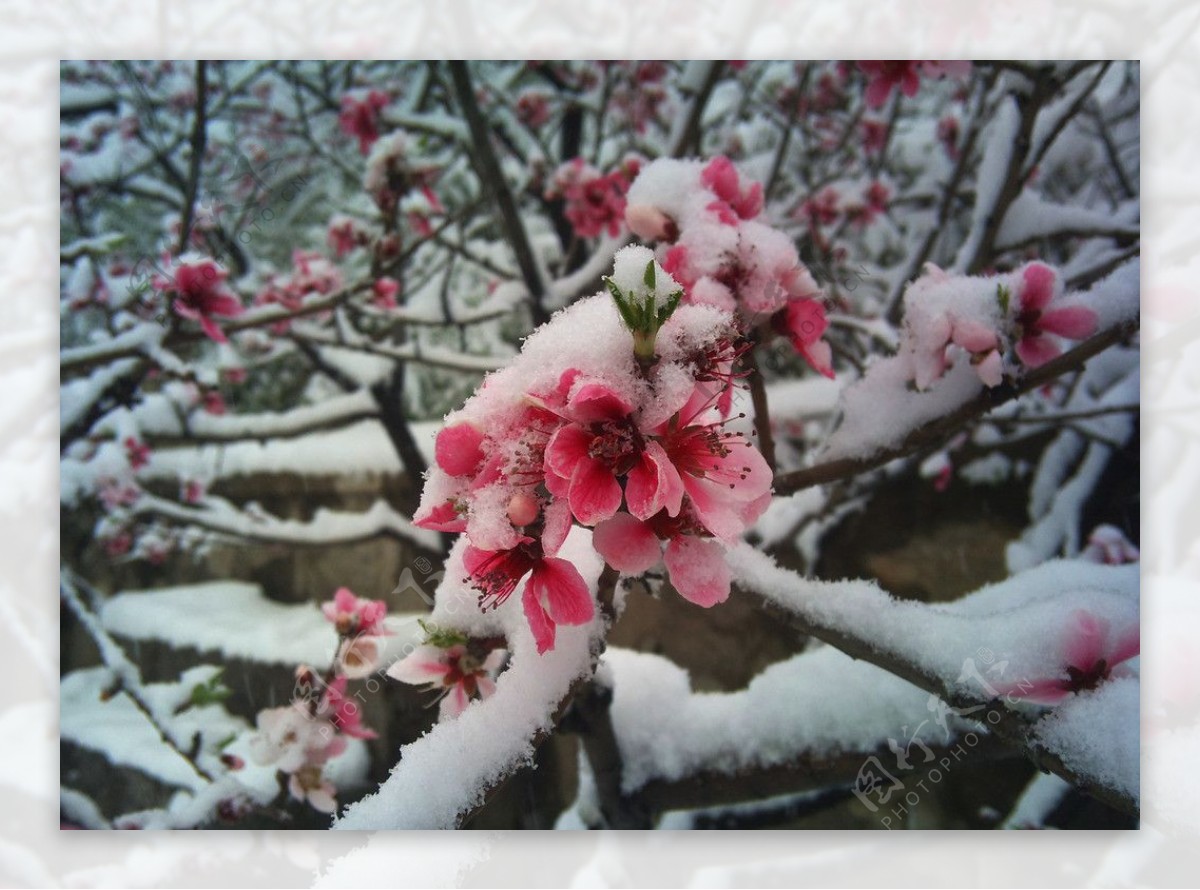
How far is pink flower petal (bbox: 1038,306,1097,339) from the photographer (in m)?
0.58

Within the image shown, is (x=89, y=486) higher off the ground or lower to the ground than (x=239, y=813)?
higher

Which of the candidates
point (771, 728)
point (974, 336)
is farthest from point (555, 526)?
point (771, 728)

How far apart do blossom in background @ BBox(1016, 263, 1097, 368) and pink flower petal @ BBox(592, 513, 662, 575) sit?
438 millimetres

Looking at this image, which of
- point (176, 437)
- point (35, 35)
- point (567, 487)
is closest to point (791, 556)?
point (567, 487)

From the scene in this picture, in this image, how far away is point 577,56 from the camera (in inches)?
38.5

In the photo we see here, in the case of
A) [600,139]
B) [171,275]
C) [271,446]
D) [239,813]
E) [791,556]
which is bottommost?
[239,813]

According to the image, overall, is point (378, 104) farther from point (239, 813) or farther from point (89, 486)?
point (239, 813)

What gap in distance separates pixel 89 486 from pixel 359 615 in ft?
1.86

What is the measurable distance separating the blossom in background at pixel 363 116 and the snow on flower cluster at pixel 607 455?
1.02 metres

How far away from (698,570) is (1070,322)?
444mm

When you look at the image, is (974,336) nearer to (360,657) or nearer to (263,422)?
(360,657)

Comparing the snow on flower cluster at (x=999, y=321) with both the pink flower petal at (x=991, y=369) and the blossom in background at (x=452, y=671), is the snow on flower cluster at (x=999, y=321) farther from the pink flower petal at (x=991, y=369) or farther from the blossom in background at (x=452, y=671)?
the blossom in background at (x=452, y=671)

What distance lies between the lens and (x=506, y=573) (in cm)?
39

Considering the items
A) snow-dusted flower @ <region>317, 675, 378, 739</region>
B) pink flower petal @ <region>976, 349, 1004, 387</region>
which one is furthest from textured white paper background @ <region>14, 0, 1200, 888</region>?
pink flower petal @ <region>976, 349, 1004, 387</region>
